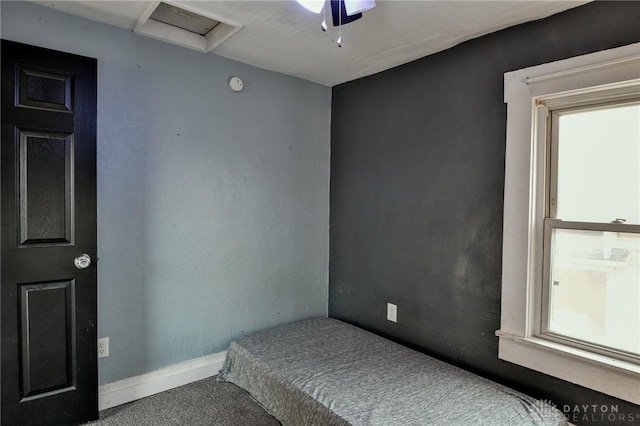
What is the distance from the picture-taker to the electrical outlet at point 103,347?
6.98 feet

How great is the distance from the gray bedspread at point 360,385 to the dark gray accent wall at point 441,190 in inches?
7.3

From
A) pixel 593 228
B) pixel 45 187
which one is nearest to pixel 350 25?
pixel 593 228

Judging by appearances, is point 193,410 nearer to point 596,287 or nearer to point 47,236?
point 47,236

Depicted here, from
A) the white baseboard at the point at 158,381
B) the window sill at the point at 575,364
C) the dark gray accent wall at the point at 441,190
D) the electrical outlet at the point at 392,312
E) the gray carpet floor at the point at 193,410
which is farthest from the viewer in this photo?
the electrical outlet at the point at 392,312

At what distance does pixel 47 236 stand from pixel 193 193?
2.70ft

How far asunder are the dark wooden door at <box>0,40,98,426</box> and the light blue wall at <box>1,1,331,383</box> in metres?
0.14

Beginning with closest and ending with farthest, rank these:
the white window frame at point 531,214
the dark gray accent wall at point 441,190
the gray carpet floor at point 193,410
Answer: the white window frame at point 531,214, the dark gray accent wall at point 441,190, the gray carpet floor at point 193,410

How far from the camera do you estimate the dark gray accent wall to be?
191cm

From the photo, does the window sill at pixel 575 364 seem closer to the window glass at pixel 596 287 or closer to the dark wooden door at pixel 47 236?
the window glass at pixel 596 287

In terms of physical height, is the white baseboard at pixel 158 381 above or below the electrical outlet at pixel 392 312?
below

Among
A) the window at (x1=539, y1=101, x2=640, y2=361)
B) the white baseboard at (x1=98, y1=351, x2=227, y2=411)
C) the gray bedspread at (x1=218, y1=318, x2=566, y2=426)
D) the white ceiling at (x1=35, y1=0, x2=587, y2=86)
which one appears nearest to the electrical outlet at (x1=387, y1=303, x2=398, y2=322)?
the gray bedspread at (x1=218, y1=318, x2=566, y2=426)

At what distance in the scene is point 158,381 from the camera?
232 cm

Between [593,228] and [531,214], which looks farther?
[531,214]

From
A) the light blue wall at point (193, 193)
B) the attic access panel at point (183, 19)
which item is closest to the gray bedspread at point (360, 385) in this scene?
the light blue wall at point (193, 193)
